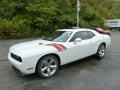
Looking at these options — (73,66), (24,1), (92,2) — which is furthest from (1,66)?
(92,2)

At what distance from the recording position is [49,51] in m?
5.77

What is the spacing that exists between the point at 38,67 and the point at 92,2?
17.5 meters

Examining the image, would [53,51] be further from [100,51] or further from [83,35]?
[100,51]

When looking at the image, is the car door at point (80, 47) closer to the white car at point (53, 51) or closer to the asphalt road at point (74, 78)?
the white car at point (53, 51)

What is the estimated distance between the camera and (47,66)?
5840mm

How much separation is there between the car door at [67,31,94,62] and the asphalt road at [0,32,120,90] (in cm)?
43

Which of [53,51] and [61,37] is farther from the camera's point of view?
[61,37]

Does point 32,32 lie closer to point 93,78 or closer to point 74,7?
point 74,7

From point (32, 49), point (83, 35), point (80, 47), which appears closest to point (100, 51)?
point (83, 35)

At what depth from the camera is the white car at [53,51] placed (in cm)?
547

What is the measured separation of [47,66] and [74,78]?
0.87m

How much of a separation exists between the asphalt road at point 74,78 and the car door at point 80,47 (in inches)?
16.9

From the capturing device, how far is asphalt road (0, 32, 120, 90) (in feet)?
17.1

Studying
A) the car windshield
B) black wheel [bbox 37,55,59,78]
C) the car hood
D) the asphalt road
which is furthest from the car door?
the car hood
